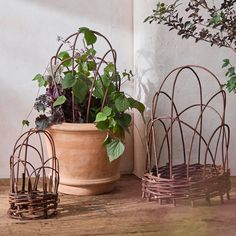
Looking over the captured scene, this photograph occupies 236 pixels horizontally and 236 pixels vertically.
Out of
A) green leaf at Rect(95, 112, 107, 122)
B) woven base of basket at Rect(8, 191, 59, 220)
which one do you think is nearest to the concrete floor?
woven base of basket at Rect(8, 191, 59, 220)

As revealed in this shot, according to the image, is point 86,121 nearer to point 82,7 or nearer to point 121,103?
point 121,103

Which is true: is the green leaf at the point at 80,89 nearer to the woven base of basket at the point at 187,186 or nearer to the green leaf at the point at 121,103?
the green leaf at the point at 121,103

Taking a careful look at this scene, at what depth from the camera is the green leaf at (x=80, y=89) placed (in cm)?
164

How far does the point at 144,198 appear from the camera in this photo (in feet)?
5.52

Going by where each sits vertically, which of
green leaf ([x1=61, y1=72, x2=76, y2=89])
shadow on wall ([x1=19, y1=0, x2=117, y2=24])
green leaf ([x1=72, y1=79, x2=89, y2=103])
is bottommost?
green leaf ([x1=72, y1=79, x2=89, y2=103])

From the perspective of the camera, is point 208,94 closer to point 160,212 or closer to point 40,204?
point 160,212

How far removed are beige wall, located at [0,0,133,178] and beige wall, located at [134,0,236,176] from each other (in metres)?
0.17

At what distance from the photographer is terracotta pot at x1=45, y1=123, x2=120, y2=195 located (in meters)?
1.68

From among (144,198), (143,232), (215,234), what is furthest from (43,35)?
(215,234)

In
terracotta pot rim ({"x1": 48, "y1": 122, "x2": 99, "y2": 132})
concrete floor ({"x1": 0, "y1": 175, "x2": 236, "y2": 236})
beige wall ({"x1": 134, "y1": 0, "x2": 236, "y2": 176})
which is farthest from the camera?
beige wall ({"x1": 134, "y1": 0, "x2": 236, "y2": 176})

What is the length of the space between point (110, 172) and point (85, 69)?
370 millimetres

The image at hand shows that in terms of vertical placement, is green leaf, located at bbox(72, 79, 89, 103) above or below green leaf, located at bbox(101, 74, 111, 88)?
below

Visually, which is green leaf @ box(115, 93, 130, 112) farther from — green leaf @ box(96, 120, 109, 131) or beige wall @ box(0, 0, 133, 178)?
beige wall @ box(0, 0, 133, 178)

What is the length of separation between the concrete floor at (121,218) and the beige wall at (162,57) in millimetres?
385
